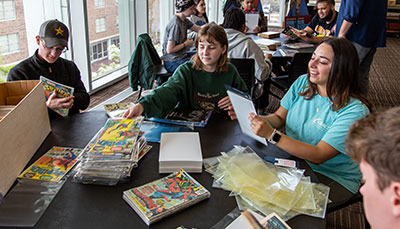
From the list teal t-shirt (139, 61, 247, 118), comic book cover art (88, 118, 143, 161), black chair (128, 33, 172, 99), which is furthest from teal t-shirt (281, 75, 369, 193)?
black chair (128, 33, 172, 99)

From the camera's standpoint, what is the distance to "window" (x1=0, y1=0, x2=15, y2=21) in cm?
304

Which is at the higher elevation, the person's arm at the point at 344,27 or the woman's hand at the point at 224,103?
the person's arm at the point at 344,27

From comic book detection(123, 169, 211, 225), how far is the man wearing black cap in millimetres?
916

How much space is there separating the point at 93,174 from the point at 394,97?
196 inches

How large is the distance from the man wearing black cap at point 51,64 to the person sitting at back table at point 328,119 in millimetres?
1097

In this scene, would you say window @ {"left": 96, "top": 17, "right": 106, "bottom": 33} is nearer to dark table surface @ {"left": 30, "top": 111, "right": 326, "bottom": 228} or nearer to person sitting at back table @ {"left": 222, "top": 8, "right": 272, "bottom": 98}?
person sitting at back table @ {"left": 222, "top": 8, "right": 272, "bottom": 98}

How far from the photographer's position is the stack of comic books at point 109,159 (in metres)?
1.24

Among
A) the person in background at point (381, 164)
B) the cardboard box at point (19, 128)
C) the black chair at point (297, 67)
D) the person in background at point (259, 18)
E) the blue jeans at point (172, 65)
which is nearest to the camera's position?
the person in background at point (381, 164)

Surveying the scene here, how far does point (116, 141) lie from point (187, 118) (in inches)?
21.7

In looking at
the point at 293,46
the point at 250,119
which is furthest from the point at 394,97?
the point at 250,119

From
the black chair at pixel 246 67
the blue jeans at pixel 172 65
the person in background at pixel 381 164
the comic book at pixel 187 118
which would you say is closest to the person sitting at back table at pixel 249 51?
the black chair at pixel 246 67

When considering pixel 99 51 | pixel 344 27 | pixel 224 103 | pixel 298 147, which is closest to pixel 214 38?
pixel 224 103

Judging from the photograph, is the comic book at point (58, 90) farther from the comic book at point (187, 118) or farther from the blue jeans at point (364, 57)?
the blue jeans at point (364, 57)

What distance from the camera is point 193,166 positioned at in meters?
1.34
